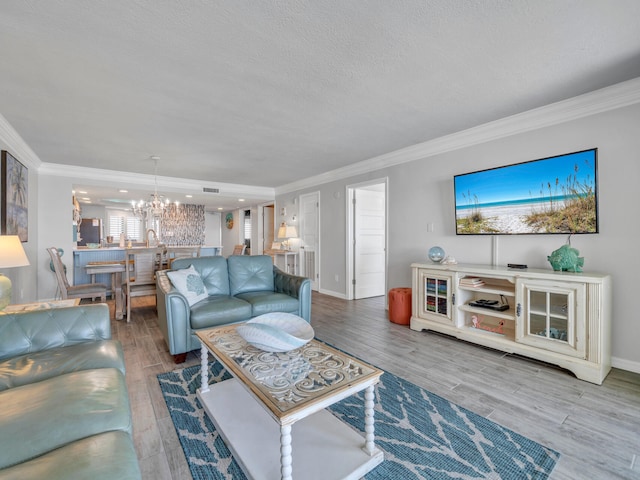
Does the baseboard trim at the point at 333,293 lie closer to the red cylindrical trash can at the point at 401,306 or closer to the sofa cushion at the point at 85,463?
the red cylindrical trash can at the point at 401,306

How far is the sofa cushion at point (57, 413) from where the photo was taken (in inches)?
38.8

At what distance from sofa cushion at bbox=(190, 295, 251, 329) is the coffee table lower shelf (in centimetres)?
86

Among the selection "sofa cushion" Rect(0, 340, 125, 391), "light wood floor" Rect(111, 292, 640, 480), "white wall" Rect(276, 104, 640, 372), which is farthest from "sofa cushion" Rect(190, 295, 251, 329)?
"white wall" Rect(276, 104, 640, 372)

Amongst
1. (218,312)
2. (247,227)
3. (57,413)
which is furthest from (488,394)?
(247,227)

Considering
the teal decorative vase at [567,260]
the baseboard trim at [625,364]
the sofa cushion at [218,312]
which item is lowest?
the baseboard trim at [625,364]

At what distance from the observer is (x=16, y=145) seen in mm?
3602

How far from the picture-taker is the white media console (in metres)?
2.33

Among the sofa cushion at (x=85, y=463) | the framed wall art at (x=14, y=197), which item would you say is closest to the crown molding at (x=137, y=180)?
the framed wall art at (x=14, y=197)

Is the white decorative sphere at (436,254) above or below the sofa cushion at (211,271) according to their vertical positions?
above

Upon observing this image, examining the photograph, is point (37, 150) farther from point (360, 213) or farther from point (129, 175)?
point (360, 213)

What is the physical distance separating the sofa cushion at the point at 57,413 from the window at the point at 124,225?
10.7 metres

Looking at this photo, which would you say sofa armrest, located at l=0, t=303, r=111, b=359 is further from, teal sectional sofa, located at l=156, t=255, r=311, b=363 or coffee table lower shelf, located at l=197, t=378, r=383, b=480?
coffee table lower shelf, located at l=197, t=378, r=383, b=480

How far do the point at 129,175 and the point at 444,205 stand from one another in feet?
18.4

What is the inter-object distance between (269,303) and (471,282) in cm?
220
